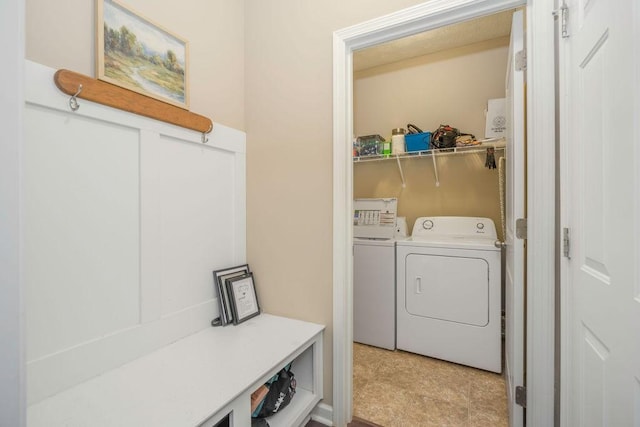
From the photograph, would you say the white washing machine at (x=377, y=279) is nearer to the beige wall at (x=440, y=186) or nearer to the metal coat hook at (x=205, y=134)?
the beige wall at (x=440, y=186)

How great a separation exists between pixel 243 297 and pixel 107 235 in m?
0.79

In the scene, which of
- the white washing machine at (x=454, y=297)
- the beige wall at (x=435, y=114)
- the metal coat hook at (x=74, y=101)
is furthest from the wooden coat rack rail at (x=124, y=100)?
the beige wall at (x=435, y=114)

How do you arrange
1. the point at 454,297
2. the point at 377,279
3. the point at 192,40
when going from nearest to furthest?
1. the point at 192,40
2. the point at 454,297
3. the point at 377,279

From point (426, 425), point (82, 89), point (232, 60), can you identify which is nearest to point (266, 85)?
point (232, 60)

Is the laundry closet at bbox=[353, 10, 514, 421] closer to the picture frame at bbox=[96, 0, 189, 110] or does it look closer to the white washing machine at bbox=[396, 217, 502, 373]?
the white washing machine at bbox=[396, 217, 502, 373]

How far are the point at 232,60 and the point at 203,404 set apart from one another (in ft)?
5.92

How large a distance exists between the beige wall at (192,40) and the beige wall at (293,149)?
96 millimetres

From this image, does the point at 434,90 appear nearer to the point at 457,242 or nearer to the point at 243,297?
the point at 457,242

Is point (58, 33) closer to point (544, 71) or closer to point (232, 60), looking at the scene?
point (232, 60)

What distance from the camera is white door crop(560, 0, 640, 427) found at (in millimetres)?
652

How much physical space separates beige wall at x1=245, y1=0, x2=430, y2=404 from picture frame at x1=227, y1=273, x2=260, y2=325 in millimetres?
71

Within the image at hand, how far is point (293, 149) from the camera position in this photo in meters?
1.70

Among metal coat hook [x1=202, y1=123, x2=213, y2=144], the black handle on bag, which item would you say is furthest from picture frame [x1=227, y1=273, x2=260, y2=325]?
the black handle on bag

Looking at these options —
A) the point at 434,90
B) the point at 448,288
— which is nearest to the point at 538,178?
the point at 448,288
